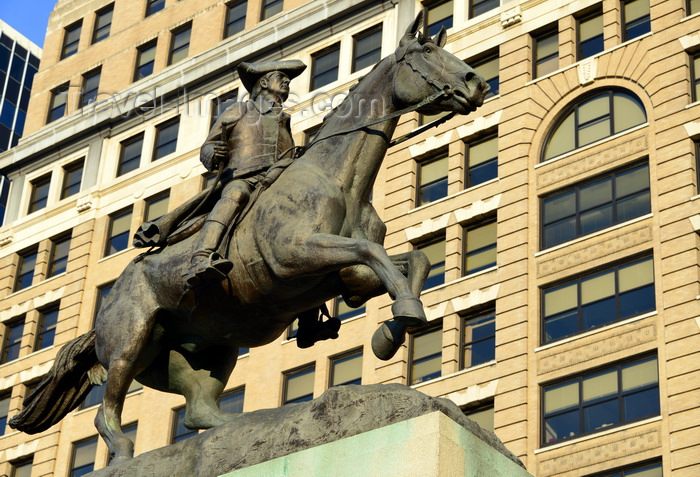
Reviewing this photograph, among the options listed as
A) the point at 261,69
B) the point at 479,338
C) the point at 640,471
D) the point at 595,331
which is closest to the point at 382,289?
the point at 261,69

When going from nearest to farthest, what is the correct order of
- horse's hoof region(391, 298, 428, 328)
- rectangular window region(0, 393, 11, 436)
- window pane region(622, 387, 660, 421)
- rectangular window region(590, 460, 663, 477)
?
horse's hoof region(391, 298, 428, 328) → rectangular window region(590, 460, 663, 477) → window pane region(622, 387, 660, 421) → rectangular window region(0, 393, 11, 436)

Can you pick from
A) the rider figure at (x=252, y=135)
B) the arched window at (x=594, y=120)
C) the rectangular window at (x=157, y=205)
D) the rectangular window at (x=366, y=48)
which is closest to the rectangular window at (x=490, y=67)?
the arched window at (x=594, y=120)

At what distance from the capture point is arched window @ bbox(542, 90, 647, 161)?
47.1 m

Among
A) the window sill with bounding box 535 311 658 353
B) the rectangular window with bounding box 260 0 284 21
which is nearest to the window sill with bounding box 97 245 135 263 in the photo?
the rectangular window with bounding box 260 0 284 21

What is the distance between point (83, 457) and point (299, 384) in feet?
31.3

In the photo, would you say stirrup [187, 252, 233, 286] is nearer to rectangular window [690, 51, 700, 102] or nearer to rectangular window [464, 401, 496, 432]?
rectangular window [464, 401, 496, 432]

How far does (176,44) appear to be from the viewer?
2562 inches

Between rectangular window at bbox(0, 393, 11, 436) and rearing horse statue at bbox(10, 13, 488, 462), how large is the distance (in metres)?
42.5

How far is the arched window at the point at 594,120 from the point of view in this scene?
47.1 m

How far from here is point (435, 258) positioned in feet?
161

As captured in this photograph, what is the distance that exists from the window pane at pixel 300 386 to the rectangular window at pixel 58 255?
15.4m

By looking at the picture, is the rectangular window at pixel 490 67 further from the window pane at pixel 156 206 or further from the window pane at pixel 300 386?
the window pane at pixel 156 206

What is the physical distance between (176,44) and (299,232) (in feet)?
167

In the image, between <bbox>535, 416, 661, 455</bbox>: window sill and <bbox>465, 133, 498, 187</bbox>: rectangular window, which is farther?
<bbox>465, 133, 498, 187</bbox>: rectangular window
